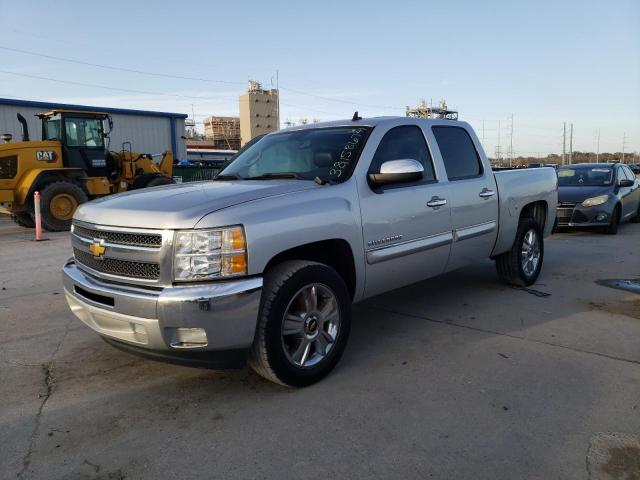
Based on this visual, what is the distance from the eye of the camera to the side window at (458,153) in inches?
193

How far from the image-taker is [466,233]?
16.2ft

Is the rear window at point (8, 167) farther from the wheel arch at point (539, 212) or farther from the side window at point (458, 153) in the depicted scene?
the wheel arch at point (539, 212)

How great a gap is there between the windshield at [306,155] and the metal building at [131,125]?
22239mm

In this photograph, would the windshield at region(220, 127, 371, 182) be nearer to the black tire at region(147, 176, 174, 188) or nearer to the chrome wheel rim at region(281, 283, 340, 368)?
the chrome wheel rim at region(281, 283, 340, 368)

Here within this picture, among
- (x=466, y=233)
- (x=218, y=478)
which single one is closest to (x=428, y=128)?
(x=466, y=233)

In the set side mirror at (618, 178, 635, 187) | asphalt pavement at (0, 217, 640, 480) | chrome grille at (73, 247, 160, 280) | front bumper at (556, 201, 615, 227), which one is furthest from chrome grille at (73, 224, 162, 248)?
side mirror at (618, 178, 635, 187)

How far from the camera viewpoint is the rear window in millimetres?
12141

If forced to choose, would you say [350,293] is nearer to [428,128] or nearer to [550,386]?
[550,386]

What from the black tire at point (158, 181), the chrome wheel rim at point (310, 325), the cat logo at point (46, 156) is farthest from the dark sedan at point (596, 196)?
the cat logo at point (46, 156)

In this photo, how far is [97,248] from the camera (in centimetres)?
337

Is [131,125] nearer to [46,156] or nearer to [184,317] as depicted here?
[46,156]

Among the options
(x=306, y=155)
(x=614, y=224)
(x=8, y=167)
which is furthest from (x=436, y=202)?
(x=8, y=167)

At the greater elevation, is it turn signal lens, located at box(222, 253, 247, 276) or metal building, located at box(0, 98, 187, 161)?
metal building, located at box(0, 98, 187, 161)

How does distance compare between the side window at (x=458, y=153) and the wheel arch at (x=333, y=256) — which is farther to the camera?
the side window at (x=458, y=153)
